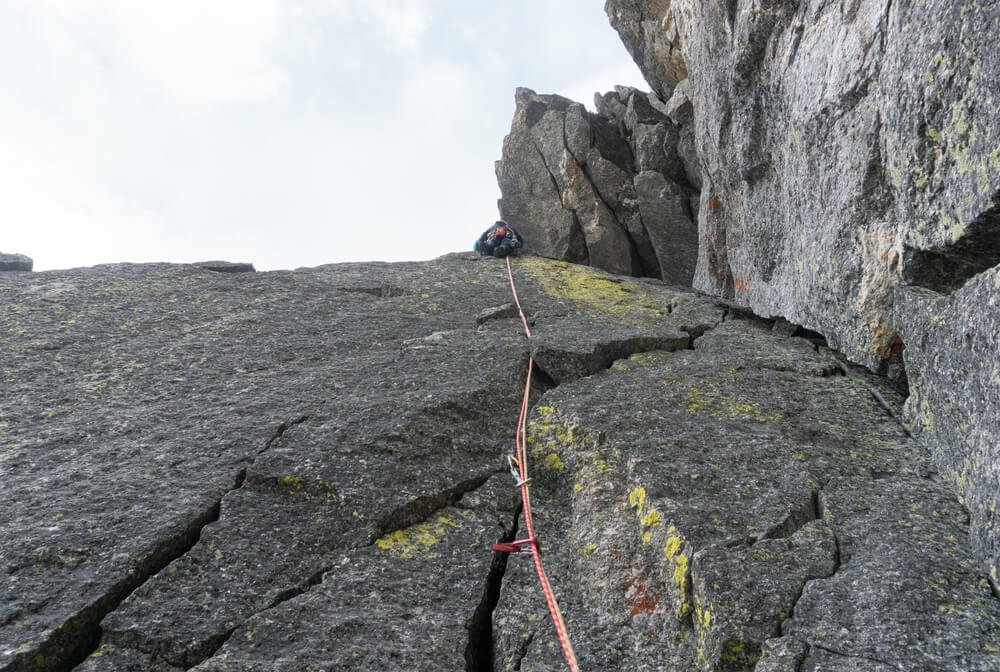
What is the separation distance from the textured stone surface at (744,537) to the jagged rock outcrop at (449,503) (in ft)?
0.08

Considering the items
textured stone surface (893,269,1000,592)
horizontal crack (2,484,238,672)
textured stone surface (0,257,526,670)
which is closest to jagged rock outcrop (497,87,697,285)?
textured stone surface (0,257,526,670)

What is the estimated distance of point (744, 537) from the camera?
6137mm

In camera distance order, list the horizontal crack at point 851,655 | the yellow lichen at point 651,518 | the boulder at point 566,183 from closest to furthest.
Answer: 1. the horizontal crack at point 851,655
2. the yellow lichen at point 651,518
3. the boulder at point 566,183

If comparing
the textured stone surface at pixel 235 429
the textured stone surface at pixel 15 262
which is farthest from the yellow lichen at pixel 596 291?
the textured stone surface at pixel 15 262

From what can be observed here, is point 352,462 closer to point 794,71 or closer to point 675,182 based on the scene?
point 794,71

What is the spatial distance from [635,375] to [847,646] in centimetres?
504

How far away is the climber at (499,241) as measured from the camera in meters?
16.4

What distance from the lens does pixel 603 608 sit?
6.11 metres

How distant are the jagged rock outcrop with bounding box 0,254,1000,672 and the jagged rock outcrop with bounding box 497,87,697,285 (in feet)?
32.7

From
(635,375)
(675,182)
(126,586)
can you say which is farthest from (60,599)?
(675,182)

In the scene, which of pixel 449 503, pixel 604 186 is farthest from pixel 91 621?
pixel 604 186

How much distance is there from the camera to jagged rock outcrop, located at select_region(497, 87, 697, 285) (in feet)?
68.3

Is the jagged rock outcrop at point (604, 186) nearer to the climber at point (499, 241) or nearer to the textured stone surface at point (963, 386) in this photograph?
the climber at point (499, 241)

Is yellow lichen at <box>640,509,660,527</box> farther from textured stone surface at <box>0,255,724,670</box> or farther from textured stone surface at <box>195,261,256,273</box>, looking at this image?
textured stone surface at <box>195,261,256,273</box>
